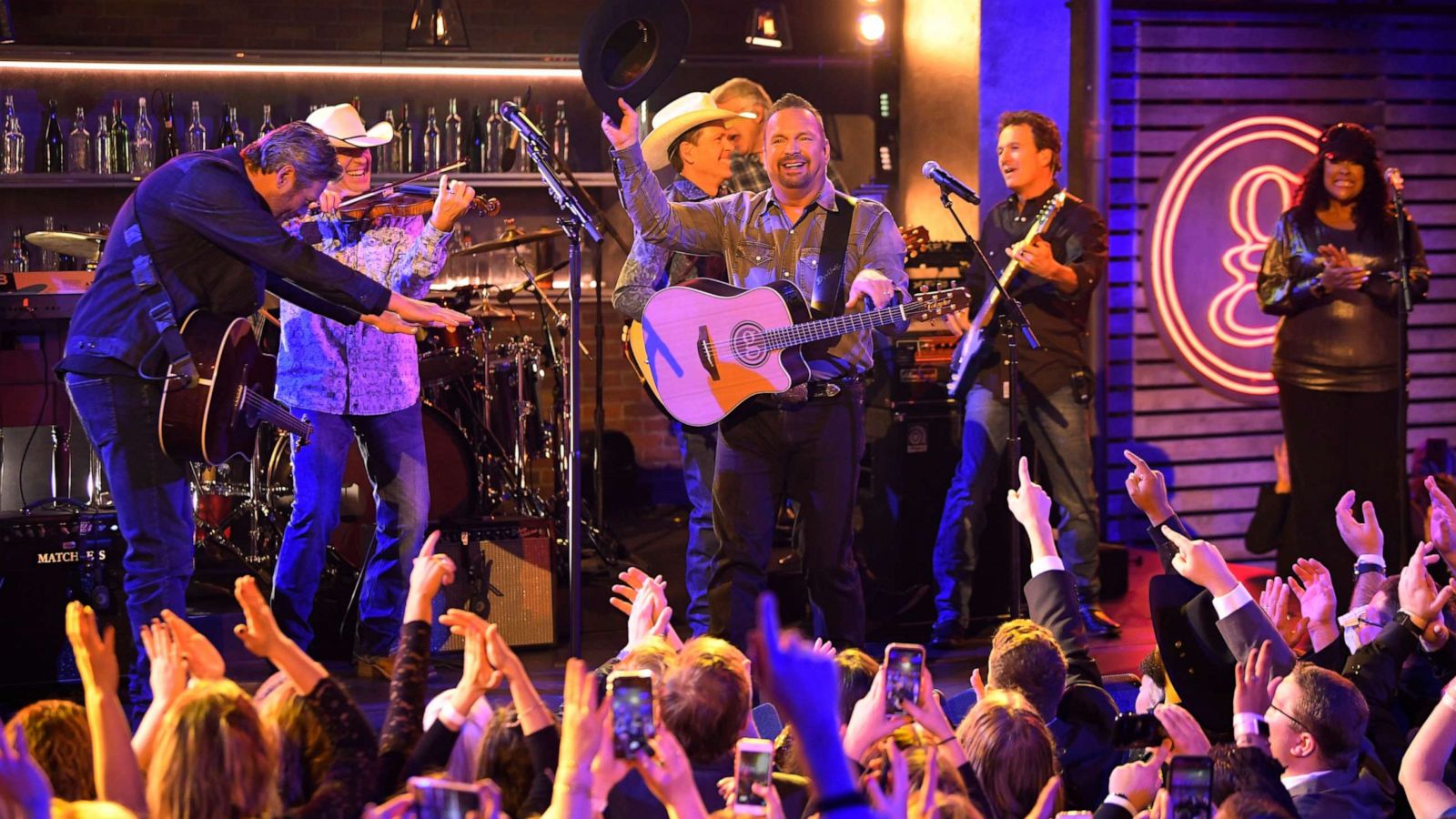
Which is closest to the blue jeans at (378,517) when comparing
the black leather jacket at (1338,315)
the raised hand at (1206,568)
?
the raised hand at (1206,568)

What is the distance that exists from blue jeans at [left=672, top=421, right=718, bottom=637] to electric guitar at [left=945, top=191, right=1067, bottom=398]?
114 cm

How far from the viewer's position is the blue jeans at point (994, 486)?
21.2ft

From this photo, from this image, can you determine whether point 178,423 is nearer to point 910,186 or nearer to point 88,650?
point 88,650

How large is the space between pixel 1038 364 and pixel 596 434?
9.68ft

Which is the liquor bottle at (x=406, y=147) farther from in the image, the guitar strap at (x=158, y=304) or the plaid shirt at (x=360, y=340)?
the guitar strap at (x=158, y=304)

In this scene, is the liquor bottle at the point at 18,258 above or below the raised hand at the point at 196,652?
above

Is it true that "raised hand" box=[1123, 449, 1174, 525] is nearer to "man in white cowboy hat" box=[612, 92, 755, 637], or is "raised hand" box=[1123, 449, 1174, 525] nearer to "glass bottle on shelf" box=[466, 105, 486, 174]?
"man in white cowboy hat" box=[612, 92, 755, 637]

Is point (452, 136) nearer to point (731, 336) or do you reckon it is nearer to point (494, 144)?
point (494, 144)

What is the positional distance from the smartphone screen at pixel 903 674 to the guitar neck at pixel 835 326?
2298mm

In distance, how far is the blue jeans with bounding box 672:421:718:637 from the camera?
6.07m

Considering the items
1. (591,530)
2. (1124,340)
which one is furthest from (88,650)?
(1124,340)

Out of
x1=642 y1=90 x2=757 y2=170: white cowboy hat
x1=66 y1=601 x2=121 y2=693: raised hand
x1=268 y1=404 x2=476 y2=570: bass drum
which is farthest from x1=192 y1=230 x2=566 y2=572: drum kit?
x1=66 y1=601 x2=121 y2=693: raised hand

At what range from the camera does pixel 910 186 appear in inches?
384

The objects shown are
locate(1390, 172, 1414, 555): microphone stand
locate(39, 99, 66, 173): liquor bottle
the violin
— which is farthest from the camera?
locate(39, 99, 66, 173): liquor bottle
